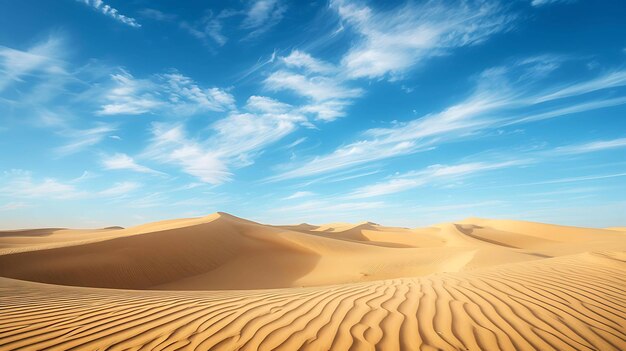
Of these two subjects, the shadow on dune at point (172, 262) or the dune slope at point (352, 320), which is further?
the shadow on dune at point (172, 262)

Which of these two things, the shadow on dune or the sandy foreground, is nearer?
the sandy foreground

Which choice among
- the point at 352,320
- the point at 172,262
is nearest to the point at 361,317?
the point at 352,320

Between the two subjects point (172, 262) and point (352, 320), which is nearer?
point (352, 320)

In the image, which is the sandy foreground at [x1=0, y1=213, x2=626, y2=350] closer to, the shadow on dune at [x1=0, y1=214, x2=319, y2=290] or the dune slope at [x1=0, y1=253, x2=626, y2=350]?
the dune slope at [x1=0, y1=253, x2=626, y2=350]

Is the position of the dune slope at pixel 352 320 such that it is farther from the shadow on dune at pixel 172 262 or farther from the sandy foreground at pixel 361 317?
the shadow on dune at pixel 172 262

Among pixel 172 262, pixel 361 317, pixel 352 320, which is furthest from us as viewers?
pixel 172 262

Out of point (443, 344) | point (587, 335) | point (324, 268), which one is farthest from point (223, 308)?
point (324, 268)

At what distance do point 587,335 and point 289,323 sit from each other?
10.4 ft

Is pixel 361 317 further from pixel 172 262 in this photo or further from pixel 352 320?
pixel 172 262

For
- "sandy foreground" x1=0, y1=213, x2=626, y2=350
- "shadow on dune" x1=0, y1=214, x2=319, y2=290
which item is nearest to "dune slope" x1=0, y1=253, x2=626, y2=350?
"sandy foreground" x1=0, y1=213, x2=626, y2=350

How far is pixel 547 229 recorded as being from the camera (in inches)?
1531

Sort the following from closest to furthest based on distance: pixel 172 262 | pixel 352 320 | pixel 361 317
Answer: pixel 352 320 → pixel 361 317 → pixel 172 262

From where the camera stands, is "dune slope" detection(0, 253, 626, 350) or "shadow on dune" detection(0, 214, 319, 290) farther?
"shadow on dune" detection(0, 214, 319, 290)

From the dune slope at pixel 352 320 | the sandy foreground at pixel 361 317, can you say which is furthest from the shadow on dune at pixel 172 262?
the dune slope at pixel 352 320
